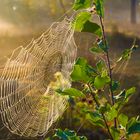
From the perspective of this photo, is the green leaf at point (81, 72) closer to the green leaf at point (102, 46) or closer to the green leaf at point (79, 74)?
the green leaf at point (79, 74)

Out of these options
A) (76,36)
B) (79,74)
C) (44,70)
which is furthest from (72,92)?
(76,36)

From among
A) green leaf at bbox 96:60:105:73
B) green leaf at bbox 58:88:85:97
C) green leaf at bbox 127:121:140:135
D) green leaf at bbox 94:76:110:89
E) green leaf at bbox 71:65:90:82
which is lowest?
green leaf at bbox 127:121:140:135

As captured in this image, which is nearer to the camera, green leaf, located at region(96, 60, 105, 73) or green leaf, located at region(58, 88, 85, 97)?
green leaf, located at region(58, 88, 85, 97)

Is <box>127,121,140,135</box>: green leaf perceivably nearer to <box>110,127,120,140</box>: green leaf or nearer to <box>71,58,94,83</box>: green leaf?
<box>110,127,120,140</box>: green leaf

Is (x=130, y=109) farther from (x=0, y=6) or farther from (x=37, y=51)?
(x=0, y=6)

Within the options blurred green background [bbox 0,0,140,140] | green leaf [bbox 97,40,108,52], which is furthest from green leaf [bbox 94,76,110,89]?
blurred green background [bbox 0,0,140,140]

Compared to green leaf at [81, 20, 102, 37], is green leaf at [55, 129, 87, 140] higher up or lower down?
lower down

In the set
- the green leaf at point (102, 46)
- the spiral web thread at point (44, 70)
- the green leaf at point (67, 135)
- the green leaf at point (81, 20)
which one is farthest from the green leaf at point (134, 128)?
the spiral web thread at point (44, 70)

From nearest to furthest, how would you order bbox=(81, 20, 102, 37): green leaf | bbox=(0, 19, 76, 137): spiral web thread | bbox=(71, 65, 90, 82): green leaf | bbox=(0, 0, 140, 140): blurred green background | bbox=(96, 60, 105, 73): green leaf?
bbox=(71, 65, 90, 82): green leaf < bbox=(81, 20, 102, 37): green leaf < bbox=(96, 60, 105, 73): green leaf < bbox=(0, 19, 76, 137): spiral web thread < bbox=(0, 0, 140, 140): blurred green background

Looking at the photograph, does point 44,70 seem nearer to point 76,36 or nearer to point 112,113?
point 112,113
